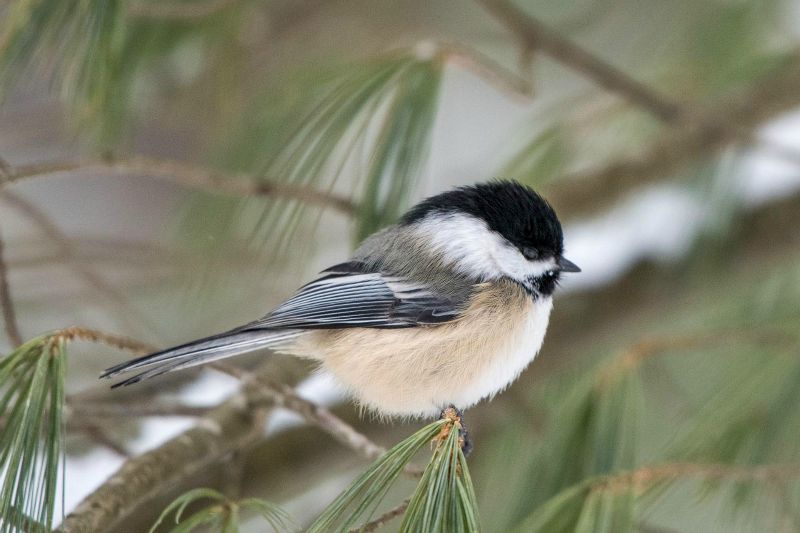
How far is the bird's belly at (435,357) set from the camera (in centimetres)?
121

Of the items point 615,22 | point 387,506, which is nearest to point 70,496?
point 387,506

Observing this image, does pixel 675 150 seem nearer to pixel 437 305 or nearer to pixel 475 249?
pixel 475 249

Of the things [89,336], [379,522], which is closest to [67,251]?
[89,336]

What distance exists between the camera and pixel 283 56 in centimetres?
229

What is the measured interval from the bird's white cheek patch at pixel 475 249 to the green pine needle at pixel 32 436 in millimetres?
614

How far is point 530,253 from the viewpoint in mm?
1294

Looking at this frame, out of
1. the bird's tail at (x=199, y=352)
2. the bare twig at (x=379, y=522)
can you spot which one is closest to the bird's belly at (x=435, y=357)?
the bird's tail at (x=199, y=352)

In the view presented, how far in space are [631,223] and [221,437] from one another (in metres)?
1.16

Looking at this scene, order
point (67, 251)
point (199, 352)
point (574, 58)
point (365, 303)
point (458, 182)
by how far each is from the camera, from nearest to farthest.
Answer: point (199, 352)
point (365, 303)
point (67, 251)
point (574, 58)
point (458, 182)

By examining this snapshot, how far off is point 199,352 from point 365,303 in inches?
11.9

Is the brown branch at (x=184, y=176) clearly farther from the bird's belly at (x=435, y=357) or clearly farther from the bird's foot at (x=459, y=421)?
the bird's foot at (x=459, y=421)

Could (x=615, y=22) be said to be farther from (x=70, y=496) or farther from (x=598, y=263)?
(x=70, y=496)

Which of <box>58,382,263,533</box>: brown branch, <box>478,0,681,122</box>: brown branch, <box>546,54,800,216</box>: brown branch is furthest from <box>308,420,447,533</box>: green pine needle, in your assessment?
<box>546,54,800,216</box>: brown branch

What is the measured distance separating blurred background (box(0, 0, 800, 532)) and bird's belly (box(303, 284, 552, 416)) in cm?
16
